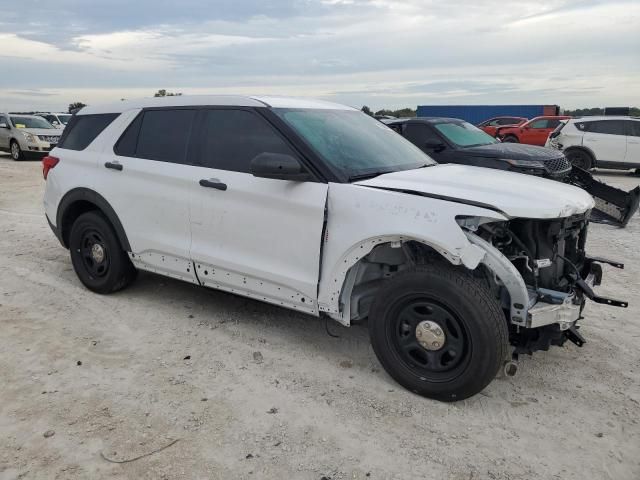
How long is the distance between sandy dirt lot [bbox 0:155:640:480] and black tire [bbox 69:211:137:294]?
0.24 m

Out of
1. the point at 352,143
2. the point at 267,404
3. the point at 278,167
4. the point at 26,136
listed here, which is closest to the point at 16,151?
the point at 26,136

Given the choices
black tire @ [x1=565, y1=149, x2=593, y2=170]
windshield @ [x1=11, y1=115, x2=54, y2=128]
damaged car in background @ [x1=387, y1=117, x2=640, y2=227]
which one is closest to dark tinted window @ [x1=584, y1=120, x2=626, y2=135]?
black tire @ [x1=565, y1=149, x2=593, y2=170]

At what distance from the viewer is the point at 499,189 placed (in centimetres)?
341

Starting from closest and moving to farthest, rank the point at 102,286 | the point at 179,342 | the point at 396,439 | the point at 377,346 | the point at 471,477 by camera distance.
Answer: the point at 471,477 < the point at 396,439 < the point at 377,346 < the point at 179,342 < the point at 102,286

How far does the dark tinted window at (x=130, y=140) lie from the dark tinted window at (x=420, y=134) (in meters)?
5.15

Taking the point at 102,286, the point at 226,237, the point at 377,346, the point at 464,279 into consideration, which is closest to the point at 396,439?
the point at 377,346

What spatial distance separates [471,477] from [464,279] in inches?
41.7

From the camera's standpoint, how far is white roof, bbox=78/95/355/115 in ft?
13.6

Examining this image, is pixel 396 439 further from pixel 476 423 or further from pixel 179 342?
pixel 179 342

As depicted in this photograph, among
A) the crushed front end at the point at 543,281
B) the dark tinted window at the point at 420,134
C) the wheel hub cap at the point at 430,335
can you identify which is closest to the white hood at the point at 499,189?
the crushed front end at the point at 543,281

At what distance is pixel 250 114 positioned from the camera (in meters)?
4.06

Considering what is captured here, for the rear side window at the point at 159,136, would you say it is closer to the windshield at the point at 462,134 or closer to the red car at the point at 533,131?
the windshield at the point at 462,134

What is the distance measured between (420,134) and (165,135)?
5348 millimetres

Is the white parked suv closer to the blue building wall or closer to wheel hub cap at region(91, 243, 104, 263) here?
wheel hub cap at region(91, 243, 104, 263)
